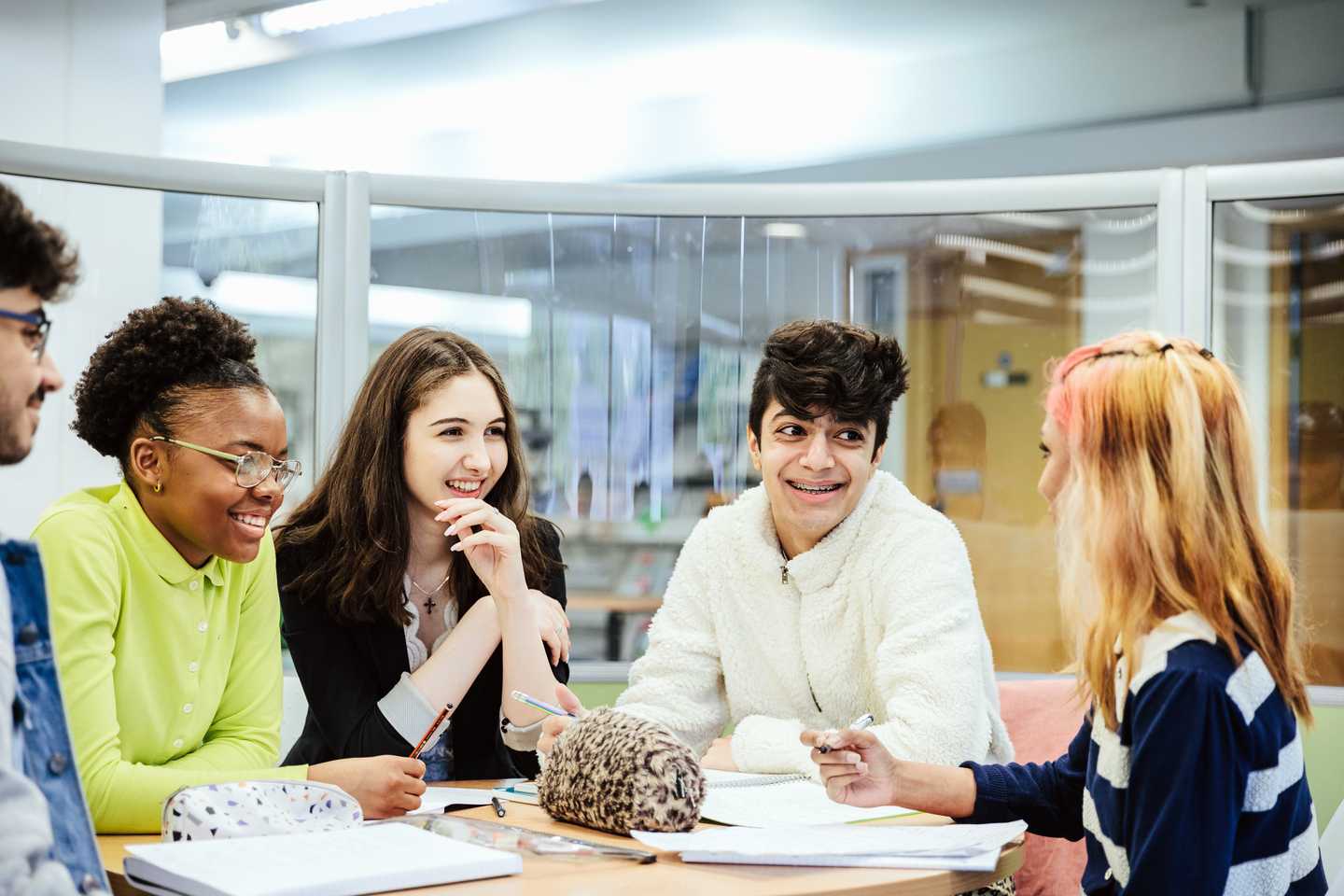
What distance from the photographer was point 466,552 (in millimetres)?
2059

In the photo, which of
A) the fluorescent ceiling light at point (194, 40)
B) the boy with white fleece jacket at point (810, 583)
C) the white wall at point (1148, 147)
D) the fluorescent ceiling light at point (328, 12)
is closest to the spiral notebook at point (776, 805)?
the boy with white fleece jacket at point (810, 583)

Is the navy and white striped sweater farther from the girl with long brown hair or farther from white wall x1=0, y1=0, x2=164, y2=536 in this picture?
white wall x1=0, y1=0, x2=164, y2=536

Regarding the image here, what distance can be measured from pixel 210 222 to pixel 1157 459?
7.73 ft

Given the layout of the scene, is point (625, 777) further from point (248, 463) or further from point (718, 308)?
point (718, 308)

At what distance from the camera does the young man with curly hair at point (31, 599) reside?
1.06 m

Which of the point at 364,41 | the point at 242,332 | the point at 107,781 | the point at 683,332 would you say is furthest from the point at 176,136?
the point at 107,781

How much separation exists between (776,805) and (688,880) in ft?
1.39

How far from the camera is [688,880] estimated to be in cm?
123

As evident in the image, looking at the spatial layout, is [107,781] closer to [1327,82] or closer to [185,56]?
[185,56]

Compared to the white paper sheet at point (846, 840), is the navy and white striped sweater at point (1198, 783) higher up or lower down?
higher up

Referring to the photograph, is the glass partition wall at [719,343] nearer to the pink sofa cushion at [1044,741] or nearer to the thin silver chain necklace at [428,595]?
the pink sofa cushion at [1044,741]

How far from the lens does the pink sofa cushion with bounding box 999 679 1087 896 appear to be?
83.5 inches

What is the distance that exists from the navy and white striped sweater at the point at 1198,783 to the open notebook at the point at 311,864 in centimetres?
65

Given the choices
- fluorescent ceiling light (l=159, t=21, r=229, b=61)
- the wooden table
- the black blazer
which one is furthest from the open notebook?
fluorescent ceiling light (l=159, t=21, r=229, b=61)
